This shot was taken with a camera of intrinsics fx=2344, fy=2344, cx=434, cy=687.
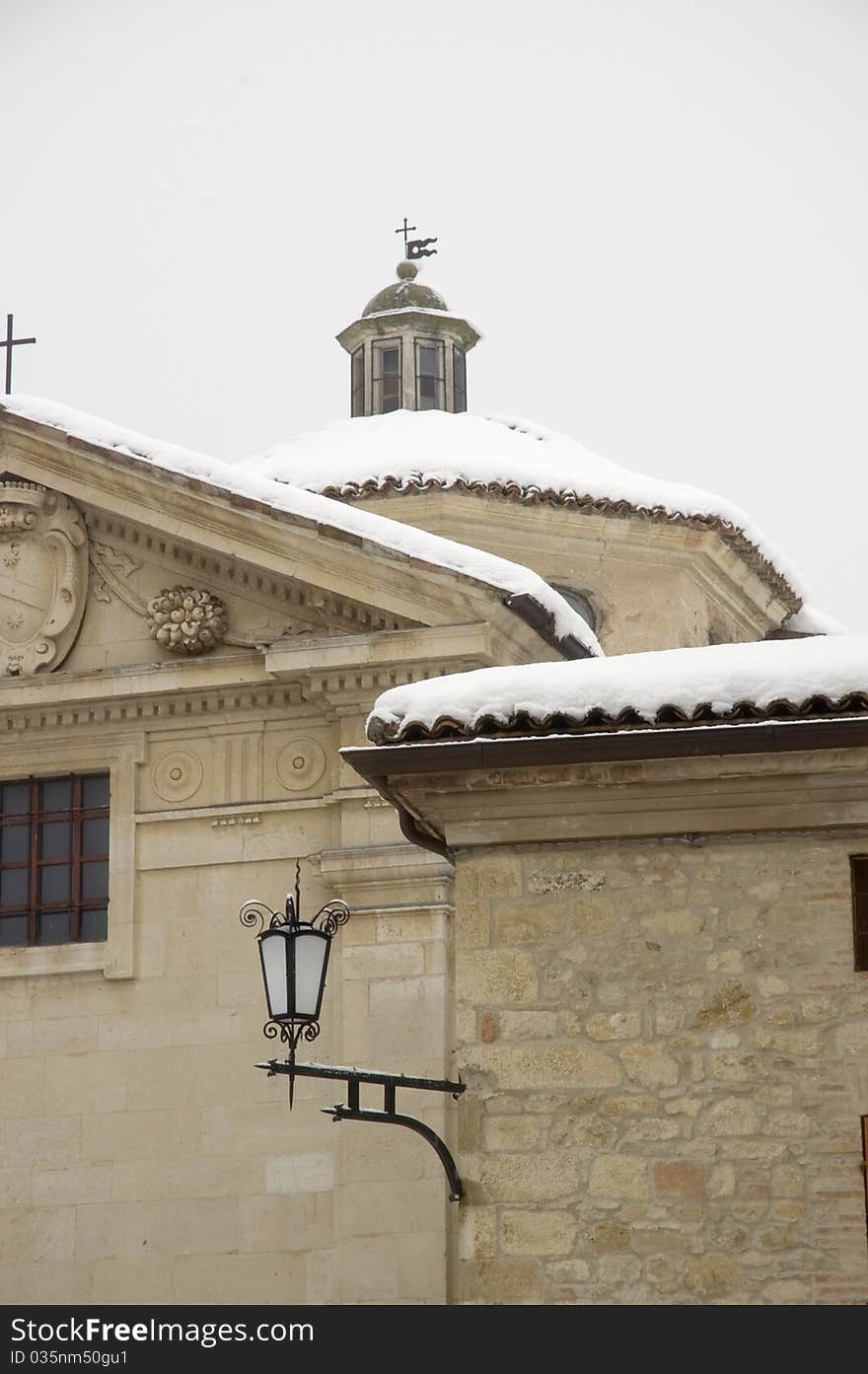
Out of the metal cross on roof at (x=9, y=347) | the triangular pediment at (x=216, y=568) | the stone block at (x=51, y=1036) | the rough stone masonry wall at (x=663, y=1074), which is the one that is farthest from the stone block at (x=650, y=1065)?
the metal cross on roof at (x=9, y=347)

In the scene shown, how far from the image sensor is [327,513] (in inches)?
636

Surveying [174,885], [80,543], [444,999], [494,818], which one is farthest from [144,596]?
[494,818]

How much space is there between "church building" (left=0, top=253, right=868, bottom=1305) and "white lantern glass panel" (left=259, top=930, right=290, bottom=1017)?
0.96 meters

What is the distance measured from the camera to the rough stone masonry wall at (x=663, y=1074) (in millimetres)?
9695

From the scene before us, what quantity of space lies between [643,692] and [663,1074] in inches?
64.1

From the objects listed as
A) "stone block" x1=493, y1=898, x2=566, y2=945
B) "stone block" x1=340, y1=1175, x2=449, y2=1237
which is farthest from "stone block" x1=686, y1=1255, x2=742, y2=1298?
"stone block" x1=340, y1=1175, x2=449, y2=1237

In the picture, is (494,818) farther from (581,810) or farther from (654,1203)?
(654,1203)

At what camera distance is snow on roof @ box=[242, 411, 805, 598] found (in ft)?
69.4

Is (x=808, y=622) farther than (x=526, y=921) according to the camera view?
Yes

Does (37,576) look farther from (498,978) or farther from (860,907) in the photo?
(860,907)

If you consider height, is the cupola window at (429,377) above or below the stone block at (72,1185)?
above

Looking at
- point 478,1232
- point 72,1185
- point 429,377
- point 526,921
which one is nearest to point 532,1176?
point 478,1232

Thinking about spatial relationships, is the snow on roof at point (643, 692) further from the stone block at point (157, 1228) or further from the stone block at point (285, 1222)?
the stone block at point (157, 1228)

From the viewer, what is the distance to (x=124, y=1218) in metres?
15.5
